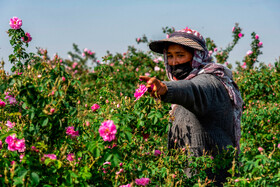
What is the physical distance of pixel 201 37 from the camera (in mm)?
2535

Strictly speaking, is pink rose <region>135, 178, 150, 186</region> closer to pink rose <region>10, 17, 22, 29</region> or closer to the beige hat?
the beige hat

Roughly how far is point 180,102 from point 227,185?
53cm

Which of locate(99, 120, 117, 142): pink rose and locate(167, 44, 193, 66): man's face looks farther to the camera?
locate(167, 44, 193, 66): man's face

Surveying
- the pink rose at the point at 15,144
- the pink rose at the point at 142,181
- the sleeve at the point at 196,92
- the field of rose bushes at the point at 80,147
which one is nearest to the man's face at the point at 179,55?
the sleeve at the point at 196,92

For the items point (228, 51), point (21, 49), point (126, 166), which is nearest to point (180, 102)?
point (126, 166)

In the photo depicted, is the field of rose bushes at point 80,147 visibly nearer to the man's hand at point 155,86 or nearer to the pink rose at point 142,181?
the pink rose at point 142,181

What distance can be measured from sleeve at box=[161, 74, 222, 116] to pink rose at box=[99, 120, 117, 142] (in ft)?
1.40

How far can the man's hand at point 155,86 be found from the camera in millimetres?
1732

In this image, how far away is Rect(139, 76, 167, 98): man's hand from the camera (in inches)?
68.2

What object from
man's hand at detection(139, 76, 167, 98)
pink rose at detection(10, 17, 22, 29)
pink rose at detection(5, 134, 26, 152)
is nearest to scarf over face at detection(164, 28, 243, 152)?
man's hand at detection(139, 76, 167, 98)

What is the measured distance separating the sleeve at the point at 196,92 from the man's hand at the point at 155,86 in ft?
0.12

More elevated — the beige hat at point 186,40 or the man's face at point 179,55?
the beige hat at point 186,40

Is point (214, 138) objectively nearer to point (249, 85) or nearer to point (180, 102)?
point (180, 102)

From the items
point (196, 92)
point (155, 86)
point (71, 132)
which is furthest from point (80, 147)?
point (196, 92)
